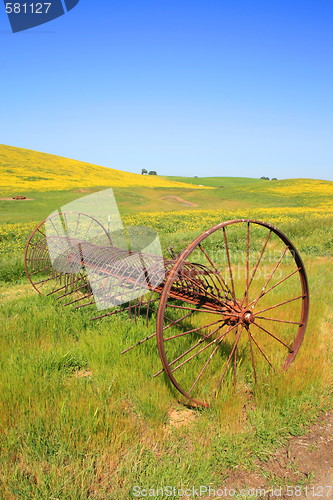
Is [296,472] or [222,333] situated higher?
[222,333]

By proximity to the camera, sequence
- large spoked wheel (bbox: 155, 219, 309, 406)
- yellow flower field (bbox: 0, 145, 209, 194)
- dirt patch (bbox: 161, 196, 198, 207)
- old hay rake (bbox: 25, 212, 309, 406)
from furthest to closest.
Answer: yellow flower field (bbox: 0, 145, 209, 194)
dirt patch (bbox: 161, 196, 198, 207)
old hay rake (bbox: 25, 212, 309, 406)
large spoked wheel (bbox: 155, 219, 309, 406)

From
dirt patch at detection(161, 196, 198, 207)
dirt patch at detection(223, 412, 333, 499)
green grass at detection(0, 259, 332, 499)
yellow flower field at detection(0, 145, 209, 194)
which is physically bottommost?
dirt patch at detection(223, 412, 333, 499)

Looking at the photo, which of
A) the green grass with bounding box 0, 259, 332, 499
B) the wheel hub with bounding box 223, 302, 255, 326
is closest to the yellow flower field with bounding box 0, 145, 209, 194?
the green grass with bounding box 0, 259, 332, 499

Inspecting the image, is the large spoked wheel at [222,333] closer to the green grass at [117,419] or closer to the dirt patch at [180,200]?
the green grass at [117,419]

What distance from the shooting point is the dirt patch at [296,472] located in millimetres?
2148

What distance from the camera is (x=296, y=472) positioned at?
228 centimetres

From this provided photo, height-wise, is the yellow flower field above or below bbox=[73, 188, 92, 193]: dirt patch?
above

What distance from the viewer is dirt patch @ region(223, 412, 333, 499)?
2148mm

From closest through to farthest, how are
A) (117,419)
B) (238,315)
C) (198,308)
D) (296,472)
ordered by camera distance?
1. (296,472)
2. (117,419)
3. (238,315)
4. (198,308)

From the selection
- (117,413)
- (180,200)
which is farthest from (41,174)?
(117,413)

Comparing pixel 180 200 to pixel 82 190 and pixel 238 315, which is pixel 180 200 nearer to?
pixel 82 190

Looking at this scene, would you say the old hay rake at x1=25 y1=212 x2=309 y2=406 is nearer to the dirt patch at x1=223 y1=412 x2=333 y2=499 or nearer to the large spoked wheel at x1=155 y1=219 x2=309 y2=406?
the large spoked wheel at x1=155 y1=219 x2=309 y2=406

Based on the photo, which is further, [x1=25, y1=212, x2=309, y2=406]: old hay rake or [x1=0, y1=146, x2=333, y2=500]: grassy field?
[x1=25, y1=212, x2=309, y2=406]: old hay rake

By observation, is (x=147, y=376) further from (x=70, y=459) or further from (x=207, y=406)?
(x=70, y=459)
